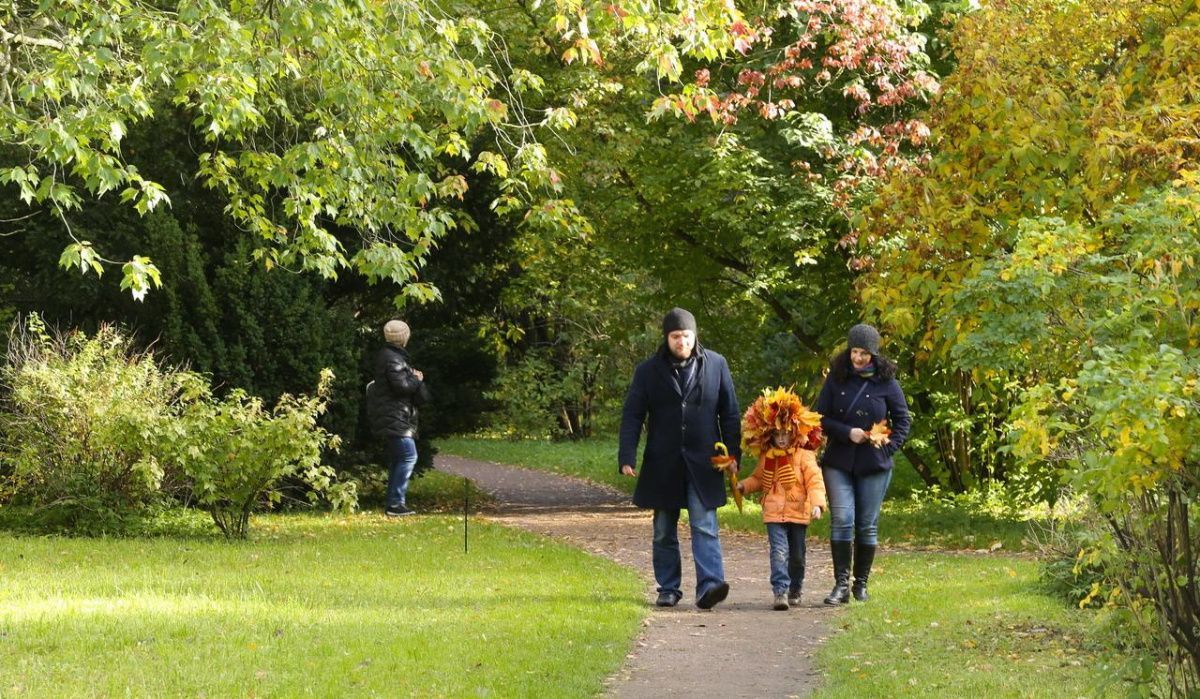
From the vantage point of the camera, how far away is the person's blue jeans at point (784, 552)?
1054cm

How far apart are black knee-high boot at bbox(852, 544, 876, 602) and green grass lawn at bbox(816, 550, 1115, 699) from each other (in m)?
0.11

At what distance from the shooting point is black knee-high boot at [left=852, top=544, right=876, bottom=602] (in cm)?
1070

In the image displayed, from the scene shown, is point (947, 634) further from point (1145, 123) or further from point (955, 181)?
point (955, 181)

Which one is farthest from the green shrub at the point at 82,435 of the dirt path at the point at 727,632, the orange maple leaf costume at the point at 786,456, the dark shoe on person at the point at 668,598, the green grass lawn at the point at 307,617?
the orange maple leaf costume at the point at 786,456

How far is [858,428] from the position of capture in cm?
1038

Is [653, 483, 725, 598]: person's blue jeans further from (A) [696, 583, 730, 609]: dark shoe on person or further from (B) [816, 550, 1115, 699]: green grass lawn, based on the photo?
(B) [816, 550, 1115, 699]: green grass lawn

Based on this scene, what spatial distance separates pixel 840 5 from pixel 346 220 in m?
6.25

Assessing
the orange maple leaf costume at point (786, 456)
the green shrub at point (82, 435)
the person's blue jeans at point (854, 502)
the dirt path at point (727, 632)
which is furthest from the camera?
the green shrub at point (82, 435)

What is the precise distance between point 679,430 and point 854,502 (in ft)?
4.57

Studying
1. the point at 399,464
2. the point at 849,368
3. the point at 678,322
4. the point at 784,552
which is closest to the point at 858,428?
the point at 849,368

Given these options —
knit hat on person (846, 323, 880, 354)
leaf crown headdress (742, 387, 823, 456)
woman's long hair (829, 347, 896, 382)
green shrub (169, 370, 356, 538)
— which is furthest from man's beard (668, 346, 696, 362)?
green shrub (169, 370, 356, 538)

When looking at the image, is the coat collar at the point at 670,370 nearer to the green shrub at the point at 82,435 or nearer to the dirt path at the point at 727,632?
the dirt path at the point at 727,632

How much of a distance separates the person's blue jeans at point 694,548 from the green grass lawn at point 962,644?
951mm

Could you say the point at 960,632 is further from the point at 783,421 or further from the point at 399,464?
the point at 399,464
